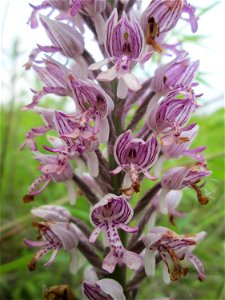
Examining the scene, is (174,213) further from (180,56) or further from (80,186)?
(180,56)

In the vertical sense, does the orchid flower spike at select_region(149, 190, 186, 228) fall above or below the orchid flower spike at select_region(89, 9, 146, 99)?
below

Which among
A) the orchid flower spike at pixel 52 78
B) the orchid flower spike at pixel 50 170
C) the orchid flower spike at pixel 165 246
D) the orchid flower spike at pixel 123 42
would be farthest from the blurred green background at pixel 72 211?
the orchid flower spike at pixel 52 78

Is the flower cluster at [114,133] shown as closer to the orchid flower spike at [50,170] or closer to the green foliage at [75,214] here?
the orchid flower spike at [50,170]

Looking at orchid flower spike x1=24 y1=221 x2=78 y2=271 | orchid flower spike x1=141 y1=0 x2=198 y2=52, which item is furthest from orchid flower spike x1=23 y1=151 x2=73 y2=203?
orchid flower spike x1=141 y1=0 x2=198 y2=52

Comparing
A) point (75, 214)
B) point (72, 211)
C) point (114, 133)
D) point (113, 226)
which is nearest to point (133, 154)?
point (114, 133)

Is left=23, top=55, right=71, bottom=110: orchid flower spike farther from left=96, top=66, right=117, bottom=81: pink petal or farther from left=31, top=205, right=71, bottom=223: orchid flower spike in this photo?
left=31, top=205, right=71, bottom=223: orchid flower spike
